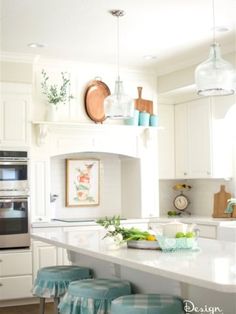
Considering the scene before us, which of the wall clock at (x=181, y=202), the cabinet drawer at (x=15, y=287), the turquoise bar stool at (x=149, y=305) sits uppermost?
the wall clock at (x=181, y=202)

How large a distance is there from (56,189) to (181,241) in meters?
3.41

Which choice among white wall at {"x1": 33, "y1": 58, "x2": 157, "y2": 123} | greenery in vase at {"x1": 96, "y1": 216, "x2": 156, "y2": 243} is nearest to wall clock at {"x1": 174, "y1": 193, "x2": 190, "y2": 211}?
white wall at {"x1": 33, "y1": 58, "x2": 157, "y2": 123}

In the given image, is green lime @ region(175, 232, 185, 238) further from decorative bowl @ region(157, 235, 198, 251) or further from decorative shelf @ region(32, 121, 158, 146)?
decorative shelf @ region(32, 121, 158, 146)

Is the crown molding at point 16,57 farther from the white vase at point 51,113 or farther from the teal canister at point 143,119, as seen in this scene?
the teal canister at point 143,119

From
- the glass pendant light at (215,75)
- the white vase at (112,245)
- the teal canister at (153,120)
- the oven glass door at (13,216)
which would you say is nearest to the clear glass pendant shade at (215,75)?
the glass pendant light at (215,75)

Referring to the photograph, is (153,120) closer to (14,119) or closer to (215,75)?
(14,119)

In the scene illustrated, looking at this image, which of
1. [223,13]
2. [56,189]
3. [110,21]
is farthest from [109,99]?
[56,189]

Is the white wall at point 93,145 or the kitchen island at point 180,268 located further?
the white wall at point 93,145

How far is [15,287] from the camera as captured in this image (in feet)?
18.0

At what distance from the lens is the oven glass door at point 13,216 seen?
545 cm

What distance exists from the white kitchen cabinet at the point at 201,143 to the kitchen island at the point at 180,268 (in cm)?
259

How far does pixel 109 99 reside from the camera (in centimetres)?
405

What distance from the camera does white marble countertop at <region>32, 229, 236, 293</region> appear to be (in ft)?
6.83

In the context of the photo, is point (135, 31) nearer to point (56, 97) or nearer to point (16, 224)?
point (56, 97)
